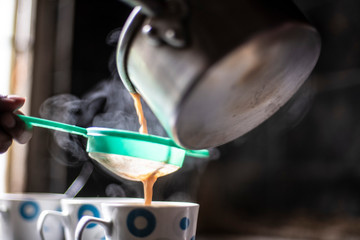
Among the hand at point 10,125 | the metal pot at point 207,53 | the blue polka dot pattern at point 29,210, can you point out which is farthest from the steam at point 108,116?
the metal pot at point 207,53

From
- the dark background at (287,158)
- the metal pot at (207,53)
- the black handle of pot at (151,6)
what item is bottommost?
the dark background at (287,158)

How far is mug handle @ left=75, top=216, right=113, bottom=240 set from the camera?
0.49 m

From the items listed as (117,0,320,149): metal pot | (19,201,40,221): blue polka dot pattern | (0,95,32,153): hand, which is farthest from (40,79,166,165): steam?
(117,0,320,149): metal pot

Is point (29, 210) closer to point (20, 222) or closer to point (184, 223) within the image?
point (20, 222)

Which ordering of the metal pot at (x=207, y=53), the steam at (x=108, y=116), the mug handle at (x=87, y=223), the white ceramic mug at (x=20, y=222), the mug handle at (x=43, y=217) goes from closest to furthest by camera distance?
1. the metal pot at (x=207, y=53)
2. the mug handle at (x=87, y=223)
3. the mug handle at (x=43, y=217)
4. the white ceramic mug at (x=20, y=222)
5. the steam at (x=108, y=116)

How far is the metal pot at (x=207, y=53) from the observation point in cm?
38

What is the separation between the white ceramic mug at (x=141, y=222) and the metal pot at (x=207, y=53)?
11 centimetres

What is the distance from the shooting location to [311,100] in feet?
4.68

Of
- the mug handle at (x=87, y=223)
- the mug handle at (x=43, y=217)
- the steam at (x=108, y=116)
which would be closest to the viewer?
the mug handle at (x=87, y=223)

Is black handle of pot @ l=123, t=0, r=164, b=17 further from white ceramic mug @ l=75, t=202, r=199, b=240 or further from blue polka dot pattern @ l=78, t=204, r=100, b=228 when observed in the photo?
blue polka dot pattern @ l=78, t=204, r=100, b=228

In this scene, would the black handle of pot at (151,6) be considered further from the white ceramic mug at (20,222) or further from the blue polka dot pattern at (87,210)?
the white ceramic mug at (20,222)

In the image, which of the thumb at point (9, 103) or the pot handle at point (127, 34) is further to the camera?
the thumb at point (9, 103)

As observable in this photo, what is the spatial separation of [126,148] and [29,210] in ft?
1.06

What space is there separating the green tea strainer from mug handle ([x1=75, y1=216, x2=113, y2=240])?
0.26ft
